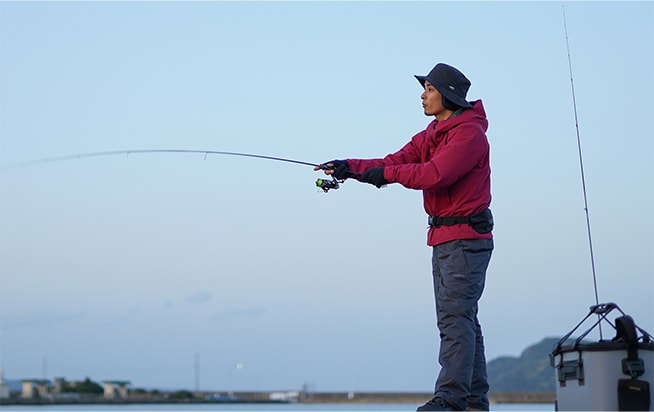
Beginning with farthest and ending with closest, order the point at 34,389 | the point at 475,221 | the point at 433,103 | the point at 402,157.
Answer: the point at 34,389
the point at 402,157
the point at 433,103
the point at 475,221

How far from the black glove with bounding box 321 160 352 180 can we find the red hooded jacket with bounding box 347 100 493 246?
0.05 metres

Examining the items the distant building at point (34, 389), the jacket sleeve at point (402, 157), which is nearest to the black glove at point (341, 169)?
the jacket sleeve at point (402, 157)

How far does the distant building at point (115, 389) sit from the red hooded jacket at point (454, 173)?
286ft

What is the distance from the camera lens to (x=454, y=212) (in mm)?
6152

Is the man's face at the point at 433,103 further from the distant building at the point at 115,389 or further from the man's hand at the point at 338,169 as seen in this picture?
the distant building at the point at 115,389

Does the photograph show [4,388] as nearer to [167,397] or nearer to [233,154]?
[167,397]

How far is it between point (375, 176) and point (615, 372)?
6.10ft

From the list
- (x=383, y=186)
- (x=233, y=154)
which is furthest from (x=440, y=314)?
(x=233, y=154)

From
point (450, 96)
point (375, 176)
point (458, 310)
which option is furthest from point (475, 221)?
point (450, 96)

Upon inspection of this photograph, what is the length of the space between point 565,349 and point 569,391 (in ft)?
0.71

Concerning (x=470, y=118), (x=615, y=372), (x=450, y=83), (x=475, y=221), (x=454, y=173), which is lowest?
(x=615, y=372)

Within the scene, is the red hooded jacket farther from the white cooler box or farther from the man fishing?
the white cooler box

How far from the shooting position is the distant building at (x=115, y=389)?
9112 centimetres

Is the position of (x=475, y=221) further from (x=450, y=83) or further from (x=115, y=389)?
(x=115, y=389)
